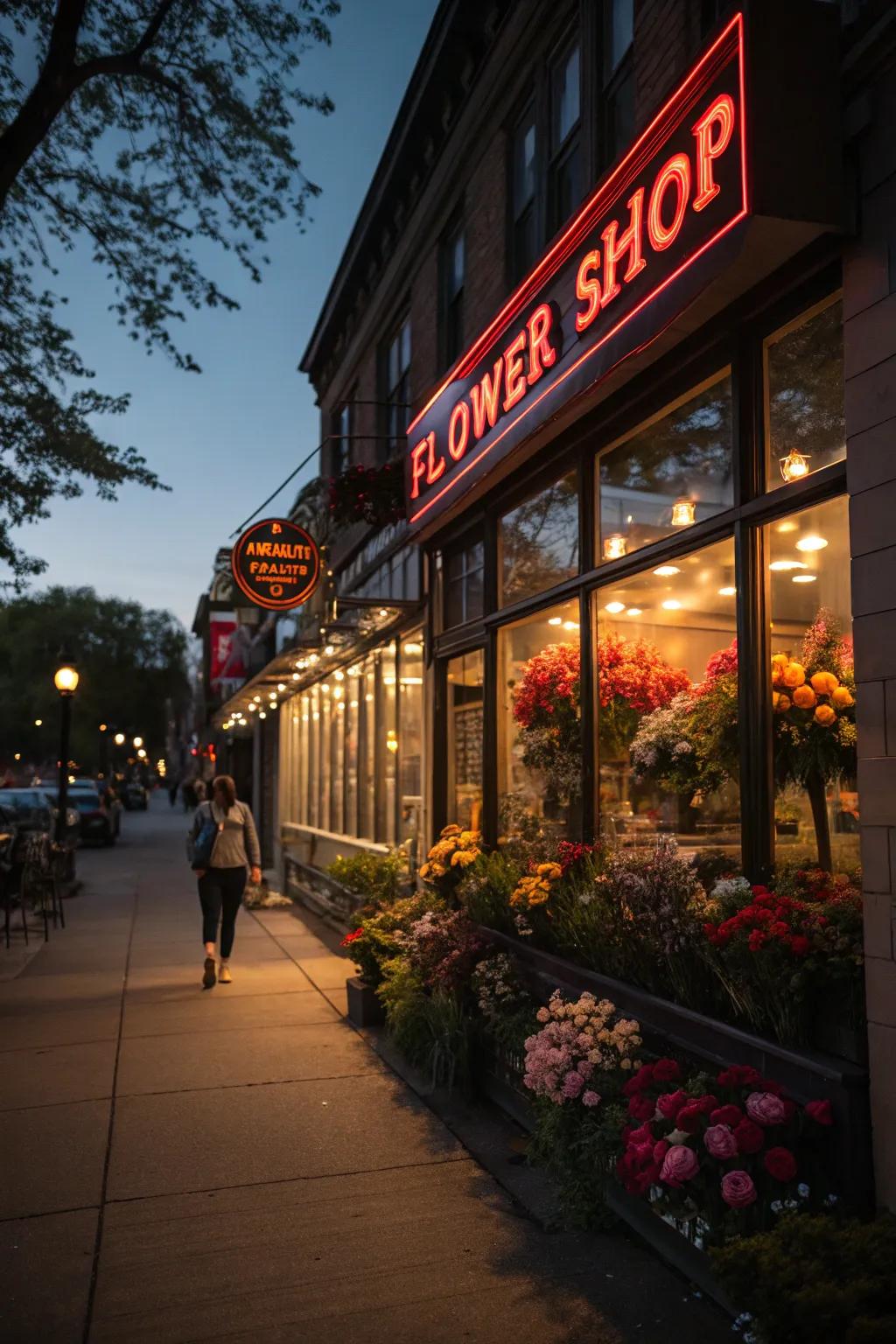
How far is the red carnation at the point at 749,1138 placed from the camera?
3.64m

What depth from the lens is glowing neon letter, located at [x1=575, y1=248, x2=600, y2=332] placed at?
19.9ft

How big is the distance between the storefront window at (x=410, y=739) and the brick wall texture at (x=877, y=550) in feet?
22.8

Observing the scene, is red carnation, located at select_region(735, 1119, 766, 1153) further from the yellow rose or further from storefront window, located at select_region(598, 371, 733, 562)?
storefront window, located at select_region(598, 371, 733, 562)

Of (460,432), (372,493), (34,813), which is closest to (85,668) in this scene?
(34,813)

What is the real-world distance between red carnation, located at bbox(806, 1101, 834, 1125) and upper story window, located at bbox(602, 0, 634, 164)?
6.34 meters

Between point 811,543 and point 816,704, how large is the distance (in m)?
0.82

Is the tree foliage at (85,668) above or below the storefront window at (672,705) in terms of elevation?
above

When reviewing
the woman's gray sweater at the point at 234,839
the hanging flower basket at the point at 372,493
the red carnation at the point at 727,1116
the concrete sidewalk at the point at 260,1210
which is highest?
the hanging flower basket at the point at 372,493

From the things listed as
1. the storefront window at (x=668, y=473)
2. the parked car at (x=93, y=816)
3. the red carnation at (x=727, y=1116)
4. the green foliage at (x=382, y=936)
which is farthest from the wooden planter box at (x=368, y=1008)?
the parked car at (x=93, y=816)

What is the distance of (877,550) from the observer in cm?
408

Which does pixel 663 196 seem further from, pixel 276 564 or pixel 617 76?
pixel 276 564

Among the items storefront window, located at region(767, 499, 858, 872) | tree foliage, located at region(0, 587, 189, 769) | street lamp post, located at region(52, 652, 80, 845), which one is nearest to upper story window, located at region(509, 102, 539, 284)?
storefront window, located at region(767, 499, 858, 872)

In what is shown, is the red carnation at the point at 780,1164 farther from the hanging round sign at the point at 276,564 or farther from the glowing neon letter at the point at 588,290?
the hanging round sign at the point at 276,564

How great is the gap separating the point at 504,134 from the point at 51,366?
7224mm
